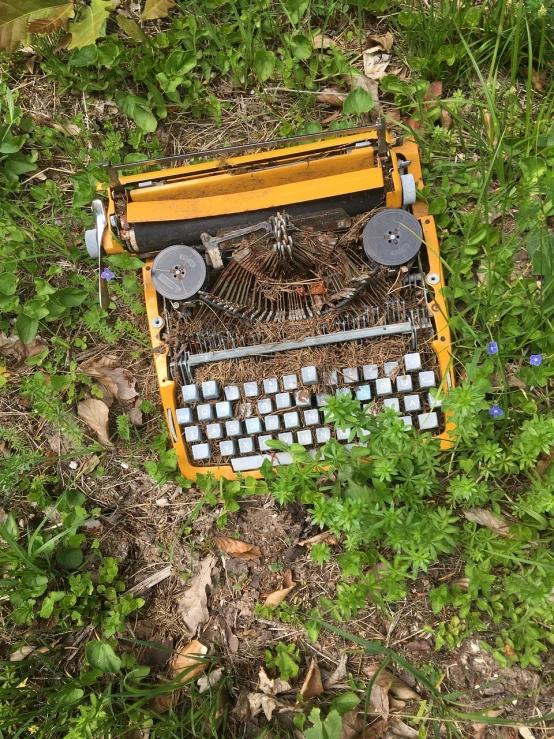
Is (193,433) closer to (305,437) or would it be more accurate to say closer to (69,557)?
(305,437)

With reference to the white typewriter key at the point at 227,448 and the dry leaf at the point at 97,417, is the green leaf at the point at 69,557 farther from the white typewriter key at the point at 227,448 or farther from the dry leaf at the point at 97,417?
the white typewriter key at the point at 227,448

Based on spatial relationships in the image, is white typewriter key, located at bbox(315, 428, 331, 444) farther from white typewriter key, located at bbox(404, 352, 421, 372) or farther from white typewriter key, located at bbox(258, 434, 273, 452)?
white typewriter key, located at bbox(404, 352, 421, 372)

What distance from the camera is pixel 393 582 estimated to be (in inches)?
97.8

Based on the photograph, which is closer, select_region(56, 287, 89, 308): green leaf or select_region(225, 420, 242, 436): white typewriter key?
select_region(225, 420, 242, 436): white typewriter key

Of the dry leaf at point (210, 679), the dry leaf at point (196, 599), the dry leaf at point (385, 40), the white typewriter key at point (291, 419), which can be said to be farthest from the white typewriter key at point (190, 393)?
the dry leaf at point (385, 40)

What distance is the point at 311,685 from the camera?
8.95ft

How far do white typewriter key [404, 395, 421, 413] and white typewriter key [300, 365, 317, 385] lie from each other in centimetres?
44

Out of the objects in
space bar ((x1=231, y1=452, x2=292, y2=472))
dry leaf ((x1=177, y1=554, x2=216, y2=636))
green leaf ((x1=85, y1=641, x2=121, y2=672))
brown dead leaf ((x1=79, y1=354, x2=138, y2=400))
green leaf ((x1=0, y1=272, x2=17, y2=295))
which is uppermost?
green leaf ((x1=0, y1=272, x2=17, y2=295))

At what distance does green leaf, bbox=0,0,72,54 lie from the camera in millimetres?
3311

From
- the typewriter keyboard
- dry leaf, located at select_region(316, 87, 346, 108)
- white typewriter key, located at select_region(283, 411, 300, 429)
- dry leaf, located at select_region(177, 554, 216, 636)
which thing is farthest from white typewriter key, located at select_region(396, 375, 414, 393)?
dry leaf, located at select_region(316, 87, 346, 108)

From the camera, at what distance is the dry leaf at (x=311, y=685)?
2.71 metres

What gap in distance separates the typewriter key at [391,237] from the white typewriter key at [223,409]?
0.96 metres

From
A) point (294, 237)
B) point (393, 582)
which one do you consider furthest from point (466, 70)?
point (393, 582)

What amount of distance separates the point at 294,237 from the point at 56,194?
1713 millimetres
